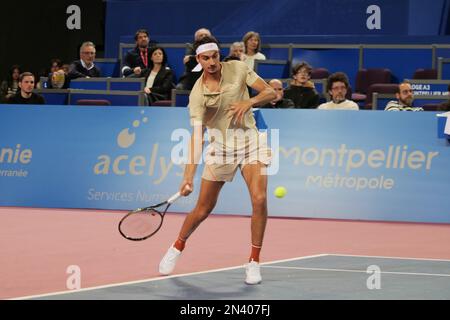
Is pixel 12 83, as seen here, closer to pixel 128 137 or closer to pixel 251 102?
pixel 128 137

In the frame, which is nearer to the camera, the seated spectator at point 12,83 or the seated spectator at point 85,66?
the seated spectator at point 85,66

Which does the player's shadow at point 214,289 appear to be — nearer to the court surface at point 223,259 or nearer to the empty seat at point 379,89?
the court surface at point 223,259

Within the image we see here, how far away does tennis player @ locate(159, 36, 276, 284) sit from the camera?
25.4 feet

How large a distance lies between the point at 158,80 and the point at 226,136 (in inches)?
299

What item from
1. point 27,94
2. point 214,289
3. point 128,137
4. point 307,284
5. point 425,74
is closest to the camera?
point 214,289

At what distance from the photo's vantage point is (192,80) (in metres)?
14.7

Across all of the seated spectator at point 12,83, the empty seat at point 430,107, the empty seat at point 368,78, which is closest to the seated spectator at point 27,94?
Answer: the empty seat at point 368,78

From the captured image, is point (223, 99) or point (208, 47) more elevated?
point (208, 47)

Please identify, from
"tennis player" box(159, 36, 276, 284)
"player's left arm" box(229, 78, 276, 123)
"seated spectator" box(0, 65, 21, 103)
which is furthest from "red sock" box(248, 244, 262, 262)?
"seated spectator" box(0, 65, 21, 103)

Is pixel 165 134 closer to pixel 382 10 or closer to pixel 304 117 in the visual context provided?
pixel 304 117

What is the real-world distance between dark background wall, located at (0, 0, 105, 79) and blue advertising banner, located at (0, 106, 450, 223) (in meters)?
13.0

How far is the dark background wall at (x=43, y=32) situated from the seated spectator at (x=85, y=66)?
10.2 m

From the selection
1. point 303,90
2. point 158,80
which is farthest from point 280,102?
point 158,80

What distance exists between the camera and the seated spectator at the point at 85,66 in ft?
54.0
